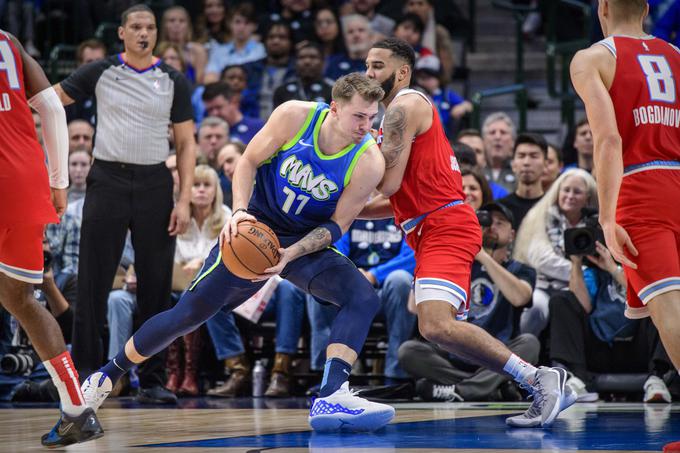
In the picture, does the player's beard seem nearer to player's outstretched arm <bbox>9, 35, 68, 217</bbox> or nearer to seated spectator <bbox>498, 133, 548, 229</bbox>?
player's outstretched arm <bbox>9, 35, 68, 217</bbox>

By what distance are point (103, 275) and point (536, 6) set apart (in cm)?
679

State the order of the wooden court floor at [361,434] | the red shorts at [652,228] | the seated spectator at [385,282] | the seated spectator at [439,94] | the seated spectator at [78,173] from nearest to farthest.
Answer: the red shorts at [652,228]
the wooden court floor at [361,434]
the seated spectator at [385,282]
the seated spectator at [78,173]
the seated spectator at [439,94]

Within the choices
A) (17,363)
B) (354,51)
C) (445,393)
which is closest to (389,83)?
(445,393)

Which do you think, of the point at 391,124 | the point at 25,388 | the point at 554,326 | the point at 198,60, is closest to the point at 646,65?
the point at 391,124

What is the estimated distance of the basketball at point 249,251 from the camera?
4863 millimetres

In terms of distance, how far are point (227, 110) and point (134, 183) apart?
3.19 meters

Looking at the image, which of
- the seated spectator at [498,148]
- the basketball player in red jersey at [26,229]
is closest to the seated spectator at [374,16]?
the seated spectator at [498,148]

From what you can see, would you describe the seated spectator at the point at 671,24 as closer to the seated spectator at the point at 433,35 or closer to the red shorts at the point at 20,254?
the seated spectator at the point at 433,35

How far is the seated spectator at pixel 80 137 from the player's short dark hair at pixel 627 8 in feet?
18.4

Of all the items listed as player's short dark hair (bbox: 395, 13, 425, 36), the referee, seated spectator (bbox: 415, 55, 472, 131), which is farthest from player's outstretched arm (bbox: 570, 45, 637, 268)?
player's short dark hair (bbox: 395, 13, 425, 36)

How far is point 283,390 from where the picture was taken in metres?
7.62

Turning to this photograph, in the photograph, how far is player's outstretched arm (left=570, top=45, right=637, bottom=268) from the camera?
161 inches

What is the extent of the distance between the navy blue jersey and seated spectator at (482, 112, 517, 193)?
3758mm

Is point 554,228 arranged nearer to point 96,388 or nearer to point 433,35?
point 96,388
